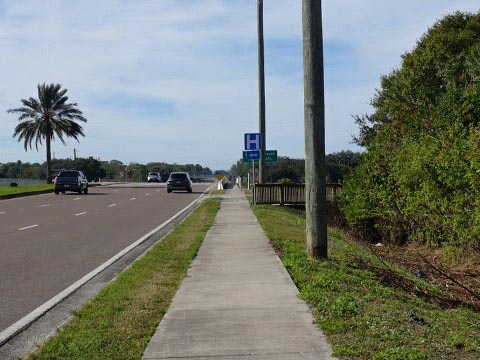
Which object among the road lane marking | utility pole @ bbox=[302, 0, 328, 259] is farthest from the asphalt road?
utility pole @ bbox=[302, 0, 328, 259]

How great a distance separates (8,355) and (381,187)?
13106 millimetres

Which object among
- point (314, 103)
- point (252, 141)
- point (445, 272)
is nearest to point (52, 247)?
point (314, 103)

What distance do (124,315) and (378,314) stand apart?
2631mm

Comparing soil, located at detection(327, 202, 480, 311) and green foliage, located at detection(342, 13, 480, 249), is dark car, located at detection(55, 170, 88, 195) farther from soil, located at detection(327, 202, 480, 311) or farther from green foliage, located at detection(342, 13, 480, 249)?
soil, located at detection(327, 202, 480, 311)

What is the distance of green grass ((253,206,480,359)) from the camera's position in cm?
563

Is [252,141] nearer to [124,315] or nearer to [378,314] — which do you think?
[124,315]

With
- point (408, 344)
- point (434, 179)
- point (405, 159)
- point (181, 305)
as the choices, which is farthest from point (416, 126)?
point (408, 344)

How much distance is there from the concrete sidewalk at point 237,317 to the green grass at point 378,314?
0.21m

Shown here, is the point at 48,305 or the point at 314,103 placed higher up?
the point at 314,103

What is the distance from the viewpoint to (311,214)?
10812 mm

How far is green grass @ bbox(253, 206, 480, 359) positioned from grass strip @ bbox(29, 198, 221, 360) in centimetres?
168

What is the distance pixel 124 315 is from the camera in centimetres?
712

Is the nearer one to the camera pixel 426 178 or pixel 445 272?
pixel 445 272

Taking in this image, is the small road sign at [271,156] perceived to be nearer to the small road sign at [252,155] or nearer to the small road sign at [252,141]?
the small road sign at [252,155]
